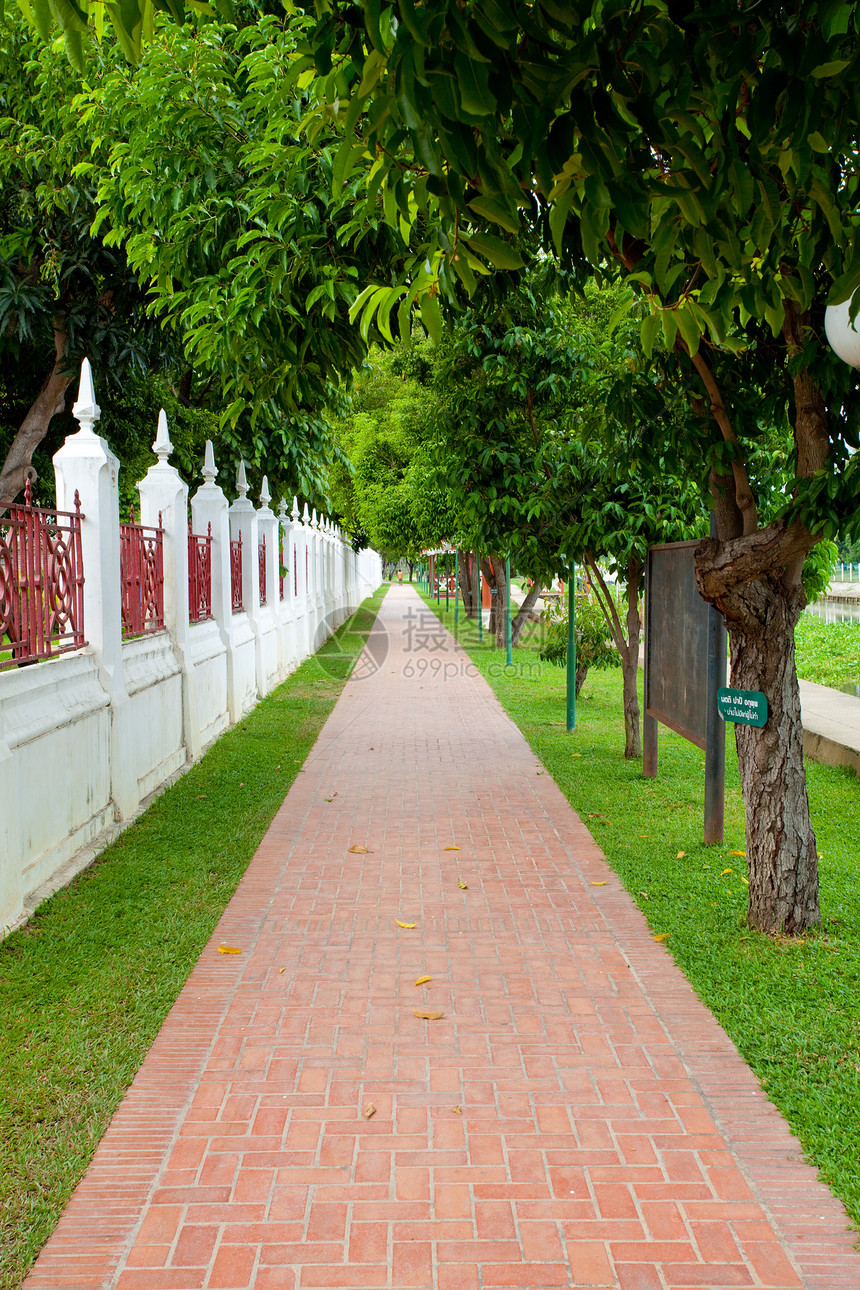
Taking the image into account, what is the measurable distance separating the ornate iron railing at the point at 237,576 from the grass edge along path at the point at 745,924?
16.1 ft

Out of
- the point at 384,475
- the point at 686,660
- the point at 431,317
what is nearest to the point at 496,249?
the point at 431,317

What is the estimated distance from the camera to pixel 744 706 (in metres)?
5.29

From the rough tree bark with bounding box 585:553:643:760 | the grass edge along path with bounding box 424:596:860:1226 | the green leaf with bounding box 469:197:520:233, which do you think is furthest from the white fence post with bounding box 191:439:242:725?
the green leaf with bounding box 469:197:520:233

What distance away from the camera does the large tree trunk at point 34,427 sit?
38.3ft

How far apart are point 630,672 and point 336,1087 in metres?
6.82

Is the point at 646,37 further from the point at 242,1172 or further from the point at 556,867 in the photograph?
the point at 556,867

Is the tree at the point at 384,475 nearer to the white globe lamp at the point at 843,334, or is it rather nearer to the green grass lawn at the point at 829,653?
the green grass lawn at the point at 829,653

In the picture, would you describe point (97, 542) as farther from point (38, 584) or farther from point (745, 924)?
point (745, 924)

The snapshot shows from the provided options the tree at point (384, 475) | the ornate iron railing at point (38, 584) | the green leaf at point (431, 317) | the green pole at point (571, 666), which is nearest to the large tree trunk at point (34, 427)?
the ornate iron railing at point (38, 584)

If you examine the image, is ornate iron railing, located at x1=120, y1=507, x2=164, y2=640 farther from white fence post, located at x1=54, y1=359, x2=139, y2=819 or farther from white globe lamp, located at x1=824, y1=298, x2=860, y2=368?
white globe lamp, located at x1=824, y1=298, x2=860, y2=368

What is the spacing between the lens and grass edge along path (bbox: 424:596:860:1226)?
373 cm

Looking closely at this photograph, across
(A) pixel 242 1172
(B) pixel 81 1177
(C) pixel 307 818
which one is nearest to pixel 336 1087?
(A) pixel 242 1172

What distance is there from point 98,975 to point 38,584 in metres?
2.53

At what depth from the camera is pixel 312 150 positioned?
16.6ft
